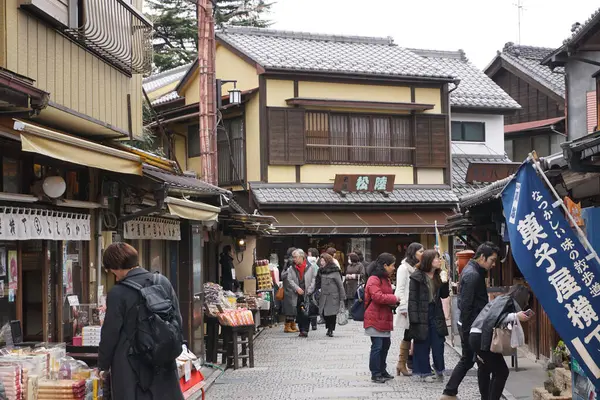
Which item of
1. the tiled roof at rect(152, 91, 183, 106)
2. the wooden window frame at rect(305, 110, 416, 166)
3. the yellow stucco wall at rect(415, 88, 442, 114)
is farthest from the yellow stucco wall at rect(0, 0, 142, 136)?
the tiled roof at rect(152, 91, 183, 106)

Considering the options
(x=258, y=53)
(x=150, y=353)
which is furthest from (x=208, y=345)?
(x=258, y=53)

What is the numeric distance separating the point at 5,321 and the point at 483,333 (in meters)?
5.13

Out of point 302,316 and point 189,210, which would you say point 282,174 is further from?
point 189,210

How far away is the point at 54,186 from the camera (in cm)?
955

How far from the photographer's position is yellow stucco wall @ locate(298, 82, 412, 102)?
30.2m

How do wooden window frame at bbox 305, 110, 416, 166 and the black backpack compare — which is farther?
wooden window frame at bbox 305, 110, 416, 166

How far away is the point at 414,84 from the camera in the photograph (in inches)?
1252

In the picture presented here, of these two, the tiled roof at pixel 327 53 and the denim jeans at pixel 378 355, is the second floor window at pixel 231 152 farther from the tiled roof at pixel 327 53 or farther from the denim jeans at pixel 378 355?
the denim jeans at pixel 378 355

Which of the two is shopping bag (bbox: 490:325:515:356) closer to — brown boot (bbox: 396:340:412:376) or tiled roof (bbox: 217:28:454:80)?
brown boot (bbox: 396:340:412:376)

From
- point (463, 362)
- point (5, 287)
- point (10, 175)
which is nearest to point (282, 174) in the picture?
point (463, 362)

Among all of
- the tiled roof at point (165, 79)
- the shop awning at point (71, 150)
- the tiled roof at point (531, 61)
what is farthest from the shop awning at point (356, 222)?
the shop awning at point (71, 150)

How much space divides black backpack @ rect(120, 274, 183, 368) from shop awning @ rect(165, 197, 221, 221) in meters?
4.04

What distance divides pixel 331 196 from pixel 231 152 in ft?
12.7

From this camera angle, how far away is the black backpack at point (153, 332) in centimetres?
752
